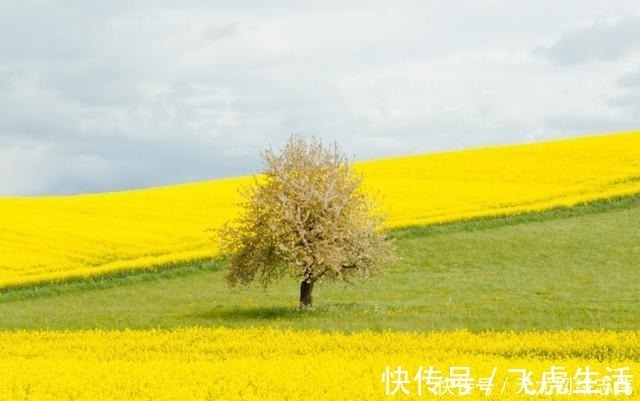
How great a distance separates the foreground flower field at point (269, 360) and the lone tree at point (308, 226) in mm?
4565

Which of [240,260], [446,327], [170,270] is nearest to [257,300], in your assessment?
[240,260]

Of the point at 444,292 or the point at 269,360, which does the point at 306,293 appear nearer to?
the point at 444,292

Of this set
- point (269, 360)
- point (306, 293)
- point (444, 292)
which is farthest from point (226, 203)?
point (269, 360)

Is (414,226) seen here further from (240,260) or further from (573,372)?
(573,372)

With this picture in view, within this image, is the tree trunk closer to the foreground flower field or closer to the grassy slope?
the grassy slope

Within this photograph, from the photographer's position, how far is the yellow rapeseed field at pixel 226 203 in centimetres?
4319

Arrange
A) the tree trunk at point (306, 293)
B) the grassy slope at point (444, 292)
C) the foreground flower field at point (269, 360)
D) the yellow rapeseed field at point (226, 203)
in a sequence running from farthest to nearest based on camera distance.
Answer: the yellow rapeseed field at point (226, 203) < the tree trunk at point (306, 293) < the grassy slope at point (444, 292) < the foreground flower field at point (269, 360)

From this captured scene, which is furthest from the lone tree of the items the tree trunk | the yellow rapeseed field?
the yellow rapeseed field

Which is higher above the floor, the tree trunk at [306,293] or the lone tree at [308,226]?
the lone tree at [308,226]

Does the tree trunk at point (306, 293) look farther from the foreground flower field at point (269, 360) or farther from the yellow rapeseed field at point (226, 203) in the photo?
A: the yellow rapeseed field at point (226, 203)

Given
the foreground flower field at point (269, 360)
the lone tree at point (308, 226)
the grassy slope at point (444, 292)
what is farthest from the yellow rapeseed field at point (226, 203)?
the foreground flower field at point (269, 360)

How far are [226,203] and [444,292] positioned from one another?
2459 cm

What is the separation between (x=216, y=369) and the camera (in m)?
19.6

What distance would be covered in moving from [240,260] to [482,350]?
1100 centimetres
